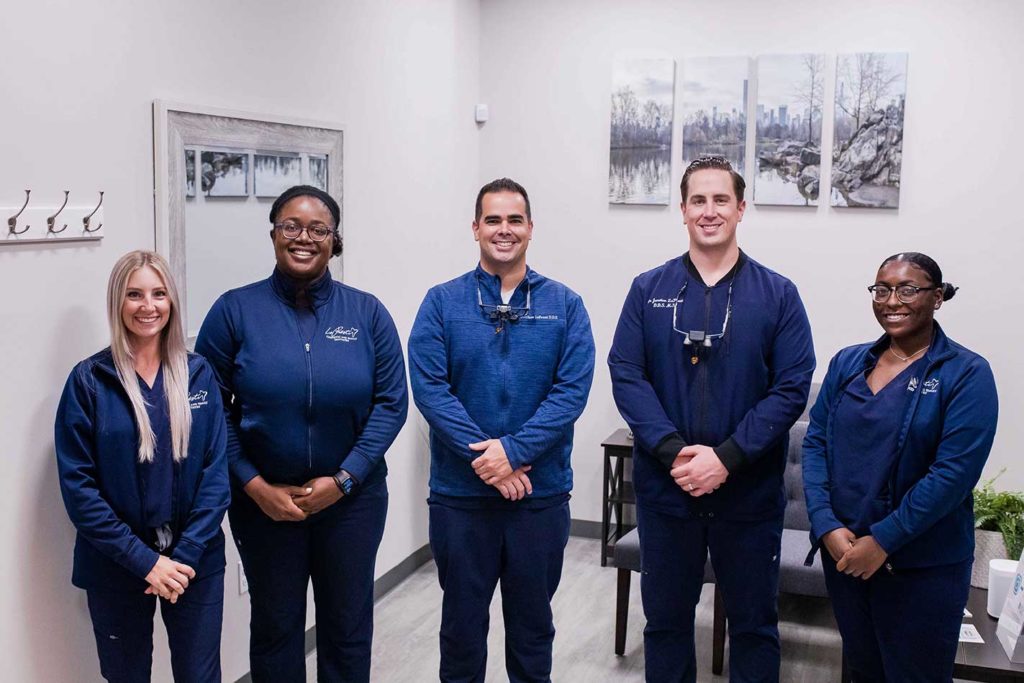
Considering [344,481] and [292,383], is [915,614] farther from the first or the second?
[292,383]

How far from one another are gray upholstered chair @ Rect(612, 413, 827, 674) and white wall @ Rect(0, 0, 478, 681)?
4.20ft

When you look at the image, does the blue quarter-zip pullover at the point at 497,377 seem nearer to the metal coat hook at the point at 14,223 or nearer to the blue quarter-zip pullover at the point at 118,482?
the blue quarter-zip pullover at the point at 118,482

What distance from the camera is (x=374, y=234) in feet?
13.0

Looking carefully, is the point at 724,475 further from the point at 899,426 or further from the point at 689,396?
the point at 899,426

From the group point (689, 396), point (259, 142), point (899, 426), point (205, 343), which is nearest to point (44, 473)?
point (205, 343)

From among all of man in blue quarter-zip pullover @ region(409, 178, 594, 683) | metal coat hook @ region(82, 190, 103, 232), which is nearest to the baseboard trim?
man in blue quarter-zip pullover @ region(409, 178, 594, 683)

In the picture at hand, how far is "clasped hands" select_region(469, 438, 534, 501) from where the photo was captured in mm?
2551

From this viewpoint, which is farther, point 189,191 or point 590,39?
point 590,39

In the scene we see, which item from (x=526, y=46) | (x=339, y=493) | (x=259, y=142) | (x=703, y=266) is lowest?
(x=339, y=493)

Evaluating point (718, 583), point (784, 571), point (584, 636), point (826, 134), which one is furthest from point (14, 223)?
point (826, 134)

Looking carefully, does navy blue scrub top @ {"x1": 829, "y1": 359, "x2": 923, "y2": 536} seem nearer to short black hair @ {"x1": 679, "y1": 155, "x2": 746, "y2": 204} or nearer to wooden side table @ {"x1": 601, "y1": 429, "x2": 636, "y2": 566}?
short black hair @ {"x1": 679, "y1": 155, "x2": 746, "y2": 204}

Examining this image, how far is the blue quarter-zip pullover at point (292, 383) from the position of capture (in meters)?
2.58

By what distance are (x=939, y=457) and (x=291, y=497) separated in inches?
61.3

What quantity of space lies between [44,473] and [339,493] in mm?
702
